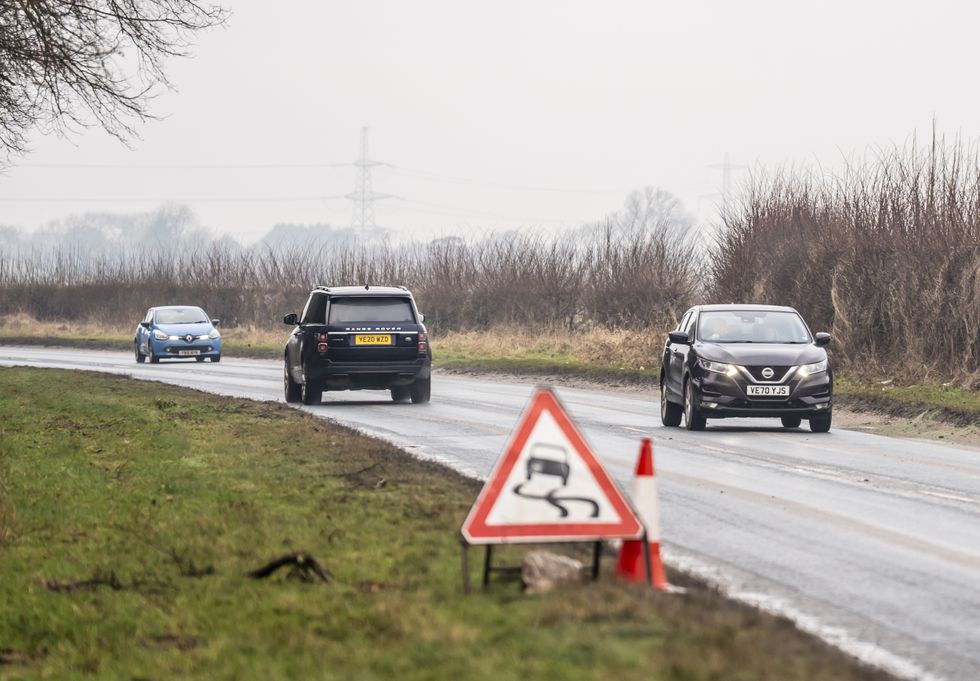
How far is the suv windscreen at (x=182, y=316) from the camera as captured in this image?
1797 inches

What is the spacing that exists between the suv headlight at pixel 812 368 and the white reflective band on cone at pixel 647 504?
12.7m

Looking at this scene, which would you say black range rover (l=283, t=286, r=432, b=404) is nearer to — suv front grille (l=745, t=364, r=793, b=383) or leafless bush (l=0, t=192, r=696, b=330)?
suv front grille (l=745, t=364, r=793, b=383)

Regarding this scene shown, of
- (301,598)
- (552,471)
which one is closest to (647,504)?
(552,471)

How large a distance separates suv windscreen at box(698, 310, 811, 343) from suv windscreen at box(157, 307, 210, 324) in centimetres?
2643

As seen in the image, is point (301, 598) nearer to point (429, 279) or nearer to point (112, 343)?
point (429, 279)

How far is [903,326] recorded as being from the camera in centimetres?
2850

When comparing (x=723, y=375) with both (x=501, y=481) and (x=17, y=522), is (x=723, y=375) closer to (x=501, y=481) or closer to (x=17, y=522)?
(x=17, y=522)

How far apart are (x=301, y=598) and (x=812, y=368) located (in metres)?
13.6

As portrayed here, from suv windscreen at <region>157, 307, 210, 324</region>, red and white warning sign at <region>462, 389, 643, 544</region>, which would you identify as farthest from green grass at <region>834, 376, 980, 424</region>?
suv windscreen at <region>157, 307, 210, 324</region>

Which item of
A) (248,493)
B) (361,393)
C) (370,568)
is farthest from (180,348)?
(370,568)

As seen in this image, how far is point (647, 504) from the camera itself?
8.09 metres

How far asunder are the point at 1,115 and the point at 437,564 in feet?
50.3

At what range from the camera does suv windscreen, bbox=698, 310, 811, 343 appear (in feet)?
70.4

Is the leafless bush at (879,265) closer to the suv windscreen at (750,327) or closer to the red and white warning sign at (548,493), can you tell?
the suv windscreen at (750,327)
